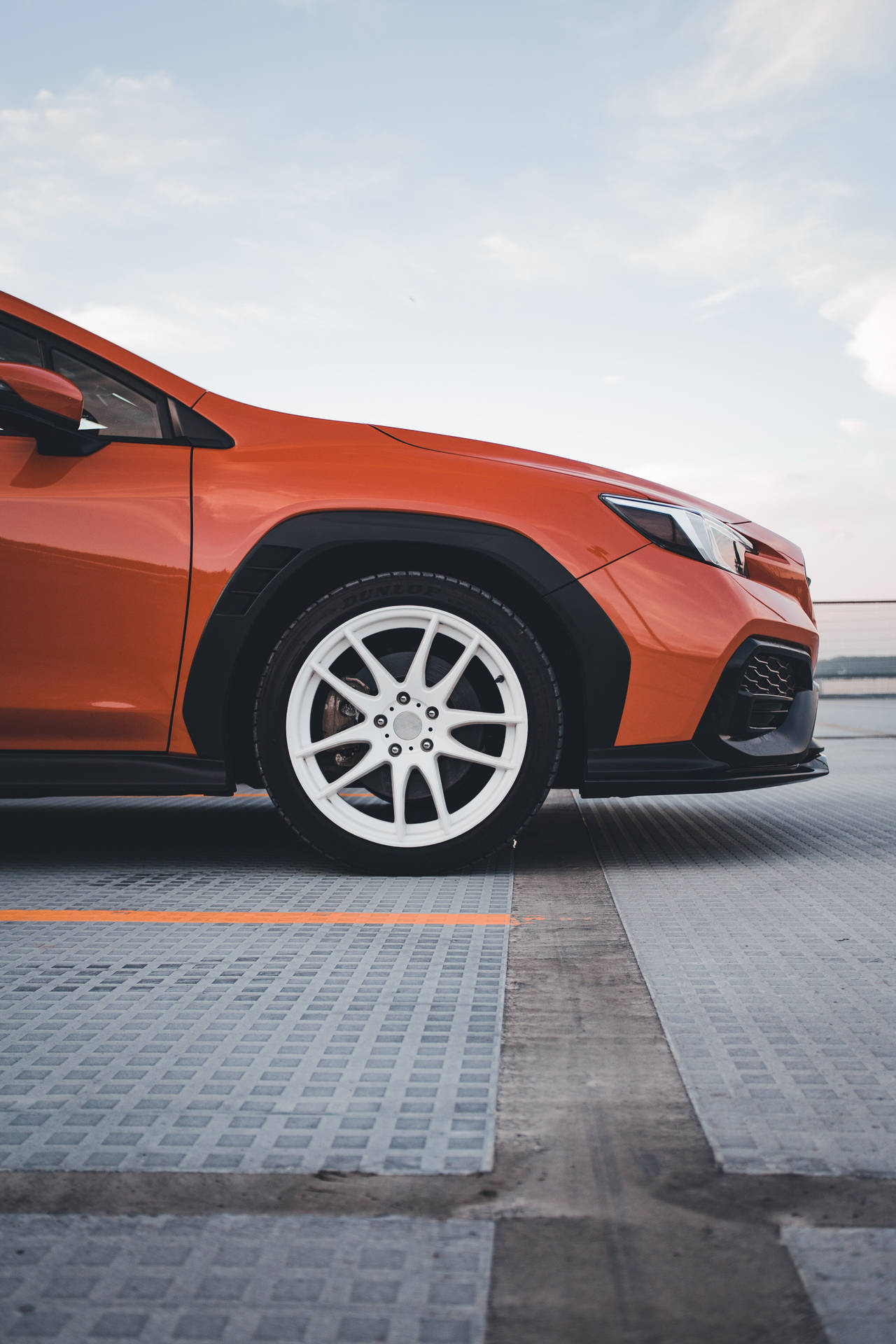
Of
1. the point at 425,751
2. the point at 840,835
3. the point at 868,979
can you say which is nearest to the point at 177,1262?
the point at 868,979

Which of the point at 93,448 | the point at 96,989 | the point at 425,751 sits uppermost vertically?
the point at 93,448

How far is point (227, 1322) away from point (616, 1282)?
360 mm

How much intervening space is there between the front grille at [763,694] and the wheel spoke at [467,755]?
64cm

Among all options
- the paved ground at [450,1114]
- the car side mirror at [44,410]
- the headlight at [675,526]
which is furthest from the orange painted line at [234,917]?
the car side mirror at [44,410]

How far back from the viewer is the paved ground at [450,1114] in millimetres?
1026

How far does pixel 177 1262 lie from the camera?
109cm

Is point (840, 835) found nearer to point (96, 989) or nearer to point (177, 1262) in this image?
point (96, 989)

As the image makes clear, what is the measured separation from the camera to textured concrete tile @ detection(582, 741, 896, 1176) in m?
1.38

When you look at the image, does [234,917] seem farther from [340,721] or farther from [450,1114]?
[450,1114]

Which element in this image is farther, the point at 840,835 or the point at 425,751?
the point at 840,835

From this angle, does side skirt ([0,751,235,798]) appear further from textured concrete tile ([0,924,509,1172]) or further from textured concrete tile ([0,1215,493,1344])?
textured concrete tile ([0,1215,493,1344])

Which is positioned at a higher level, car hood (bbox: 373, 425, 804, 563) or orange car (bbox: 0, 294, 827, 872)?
car hood (bbox: 373, 425, 804, 563)

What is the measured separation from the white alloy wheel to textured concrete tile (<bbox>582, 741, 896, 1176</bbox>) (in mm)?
465

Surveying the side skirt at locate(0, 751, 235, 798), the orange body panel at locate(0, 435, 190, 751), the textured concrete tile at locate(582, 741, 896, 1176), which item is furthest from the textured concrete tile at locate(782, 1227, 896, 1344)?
the orange body panel at locate(0, 435, 190, 751)
